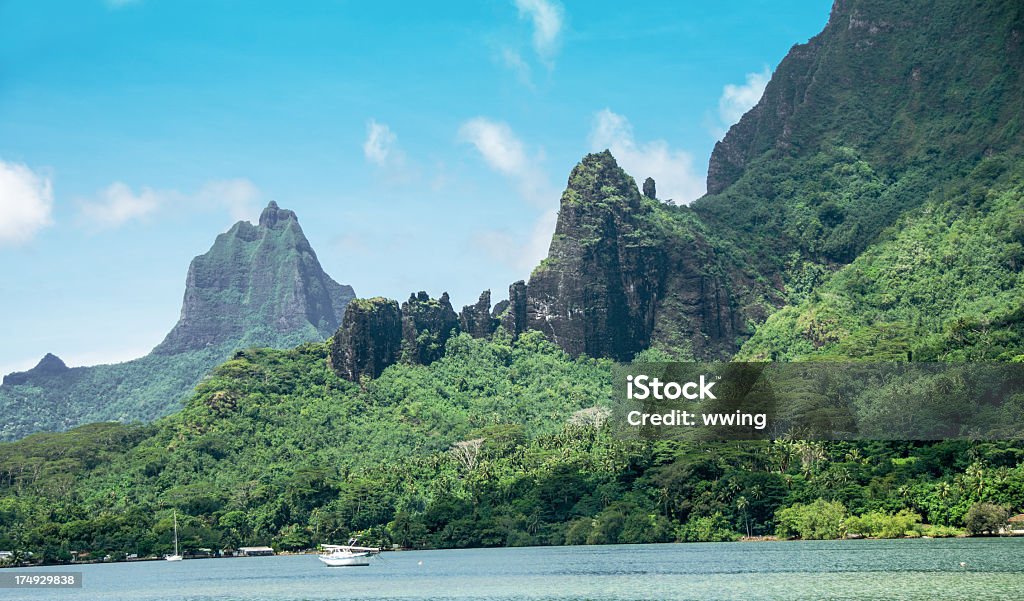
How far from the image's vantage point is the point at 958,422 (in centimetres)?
13488

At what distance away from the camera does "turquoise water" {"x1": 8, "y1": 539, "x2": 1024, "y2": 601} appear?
79.0 meters

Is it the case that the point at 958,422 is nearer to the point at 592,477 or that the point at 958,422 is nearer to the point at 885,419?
the point at 885,419

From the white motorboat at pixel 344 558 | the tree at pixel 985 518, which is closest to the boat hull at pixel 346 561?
the white motorboat at pixel 344 558

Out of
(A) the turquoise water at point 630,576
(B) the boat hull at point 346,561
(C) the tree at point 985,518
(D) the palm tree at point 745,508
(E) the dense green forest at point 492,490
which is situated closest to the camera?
(A) the turquoise water at point 630,576

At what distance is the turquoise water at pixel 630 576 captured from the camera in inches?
3110

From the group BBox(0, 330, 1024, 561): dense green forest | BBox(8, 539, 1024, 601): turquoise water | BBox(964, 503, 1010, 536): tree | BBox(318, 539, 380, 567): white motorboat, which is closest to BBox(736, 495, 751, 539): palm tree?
BBox(0, 330, 1024, 561): dense green forest

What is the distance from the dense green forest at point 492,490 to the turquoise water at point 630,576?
30.3 feet

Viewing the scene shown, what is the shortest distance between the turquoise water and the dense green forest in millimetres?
9233

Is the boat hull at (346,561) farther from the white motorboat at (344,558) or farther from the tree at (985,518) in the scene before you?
the tree at (985,518)

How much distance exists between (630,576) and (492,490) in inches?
2739

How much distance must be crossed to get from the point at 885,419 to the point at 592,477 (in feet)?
118

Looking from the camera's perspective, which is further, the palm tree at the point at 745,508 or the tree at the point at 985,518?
the palm tree at the point at 745,508

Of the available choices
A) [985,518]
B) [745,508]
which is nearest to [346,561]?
[745,508]

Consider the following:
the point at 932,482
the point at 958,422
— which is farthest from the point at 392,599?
the point at 958,422
